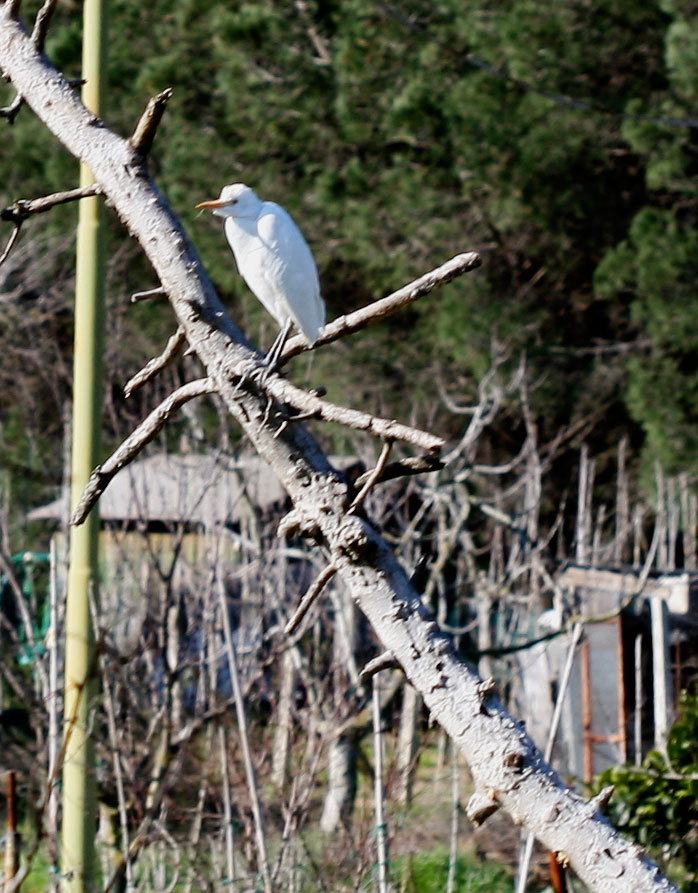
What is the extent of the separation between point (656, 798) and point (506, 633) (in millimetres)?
2583

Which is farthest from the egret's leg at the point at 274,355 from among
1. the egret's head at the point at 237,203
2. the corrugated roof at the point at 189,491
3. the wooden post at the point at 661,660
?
the wooden post at the point at 661,660

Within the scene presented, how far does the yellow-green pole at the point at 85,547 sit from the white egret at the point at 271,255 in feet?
1.87

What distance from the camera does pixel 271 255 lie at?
111 inches

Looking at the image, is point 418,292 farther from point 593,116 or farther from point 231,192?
point 593,116

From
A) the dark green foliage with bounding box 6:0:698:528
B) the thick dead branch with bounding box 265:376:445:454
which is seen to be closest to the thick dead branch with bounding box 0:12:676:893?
the thick dead branch with bounding box 265:376:445:454

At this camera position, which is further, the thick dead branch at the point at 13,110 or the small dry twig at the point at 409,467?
the thick dead branch at the point at 13,110

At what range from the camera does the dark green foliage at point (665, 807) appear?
4.66 meters

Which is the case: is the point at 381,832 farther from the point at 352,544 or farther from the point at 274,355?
the point at 352,544

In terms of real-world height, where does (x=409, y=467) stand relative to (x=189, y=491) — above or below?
below

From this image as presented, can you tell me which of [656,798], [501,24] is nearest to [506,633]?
[656,798]

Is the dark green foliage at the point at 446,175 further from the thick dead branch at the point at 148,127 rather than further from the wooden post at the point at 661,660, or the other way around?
the thick dead branch at the point at 148,127

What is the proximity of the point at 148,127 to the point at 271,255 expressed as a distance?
1078mm

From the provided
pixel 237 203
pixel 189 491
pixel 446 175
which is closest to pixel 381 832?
pixel 237 203

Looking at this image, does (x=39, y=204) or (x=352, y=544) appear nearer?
(x=352, y=544)
